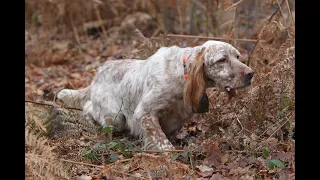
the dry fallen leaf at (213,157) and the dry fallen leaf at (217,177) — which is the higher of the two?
the dry fallen leaf at (213,157)

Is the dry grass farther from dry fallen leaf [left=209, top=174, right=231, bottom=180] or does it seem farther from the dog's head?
the dog's head

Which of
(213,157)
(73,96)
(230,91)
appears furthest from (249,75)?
(73,96)

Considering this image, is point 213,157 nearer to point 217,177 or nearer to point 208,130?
point 217,177

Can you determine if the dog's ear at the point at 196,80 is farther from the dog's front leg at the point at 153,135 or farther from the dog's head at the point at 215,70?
the dog's front leg at the point at 153,135

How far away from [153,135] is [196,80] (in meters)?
0.61

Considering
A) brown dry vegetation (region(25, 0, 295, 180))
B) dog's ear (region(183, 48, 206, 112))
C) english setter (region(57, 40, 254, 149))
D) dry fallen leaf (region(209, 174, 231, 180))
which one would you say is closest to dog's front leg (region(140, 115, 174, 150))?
english setter (region(57, 40, 254, 149))

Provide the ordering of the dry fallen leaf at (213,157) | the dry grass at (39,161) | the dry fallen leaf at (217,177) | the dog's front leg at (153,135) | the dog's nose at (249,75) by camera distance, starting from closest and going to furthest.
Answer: the dry grass at (39,161)
the dry fallen leaf at (217,177)
the dry fallen leaf at (213,157)
the dog's nose at (249,75)
the dog's front leg at (153,135)

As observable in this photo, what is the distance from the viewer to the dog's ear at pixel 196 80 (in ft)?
15.4

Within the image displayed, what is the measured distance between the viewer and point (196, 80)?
4691 millimetres

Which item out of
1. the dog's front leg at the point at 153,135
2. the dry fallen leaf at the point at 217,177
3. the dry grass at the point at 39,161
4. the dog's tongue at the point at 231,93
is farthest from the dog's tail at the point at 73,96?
the dry grass at the point at 39,161
